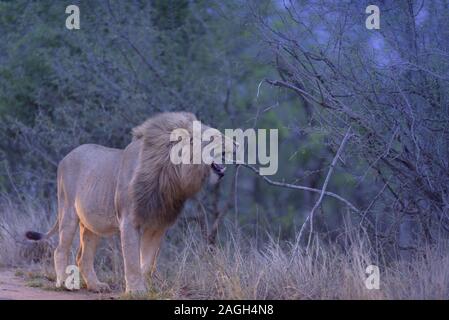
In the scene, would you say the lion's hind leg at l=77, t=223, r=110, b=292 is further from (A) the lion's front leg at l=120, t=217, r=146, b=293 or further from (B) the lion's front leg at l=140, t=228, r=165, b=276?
(A) the lion's front leg at l=120, t=217, r=146, b=293

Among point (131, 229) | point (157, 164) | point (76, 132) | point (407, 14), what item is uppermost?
point (407, 14)

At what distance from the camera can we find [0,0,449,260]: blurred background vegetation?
341 inches

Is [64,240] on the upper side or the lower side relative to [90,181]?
lower

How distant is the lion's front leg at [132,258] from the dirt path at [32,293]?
0.36 m

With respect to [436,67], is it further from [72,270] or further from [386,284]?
[72,270]

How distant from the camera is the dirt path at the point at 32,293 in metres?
8.14

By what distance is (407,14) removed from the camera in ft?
29.6

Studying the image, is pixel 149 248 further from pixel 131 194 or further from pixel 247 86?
pixel 247 86

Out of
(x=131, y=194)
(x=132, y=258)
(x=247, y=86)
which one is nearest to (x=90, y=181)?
(x=131, y=194)

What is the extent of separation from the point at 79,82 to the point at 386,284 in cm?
738

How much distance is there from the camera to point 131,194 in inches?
326

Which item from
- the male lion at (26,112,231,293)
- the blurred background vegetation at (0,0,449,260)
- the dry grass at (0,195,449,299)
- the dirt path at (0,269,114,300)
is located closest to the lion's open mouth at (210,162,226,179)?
the male lion at (26,112,231,293)

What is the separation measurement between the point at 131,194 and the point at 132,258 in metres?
0.65
